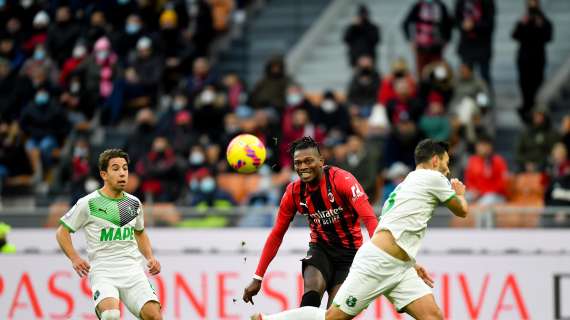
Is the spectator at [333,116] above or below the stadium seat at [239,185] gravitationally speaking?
above

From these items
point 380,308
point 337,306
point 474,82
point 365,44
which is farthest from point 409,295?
point 365,44

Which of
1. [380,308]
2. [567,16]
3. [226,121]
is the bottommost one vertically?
[380,308]

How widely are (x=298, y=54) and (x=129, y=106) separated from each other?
3.25 meters

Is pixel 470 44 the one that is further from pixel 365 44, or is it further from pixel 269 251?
pixel 269 251

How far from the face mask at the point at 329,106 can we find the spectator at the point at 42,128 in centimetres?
473

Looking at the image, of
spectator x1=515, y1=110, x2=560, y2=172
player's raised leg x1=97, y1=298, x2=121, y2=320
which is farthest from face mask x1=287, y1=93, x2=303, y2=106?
player's raised leg x1=97, y1=298, x2=121, y2=320

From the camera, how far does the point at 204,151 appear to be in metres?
18.2

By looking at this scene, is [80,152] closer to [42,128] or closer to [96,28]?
[42,128]

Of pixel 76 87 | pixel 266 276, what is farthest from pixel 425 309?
pixel 76 87

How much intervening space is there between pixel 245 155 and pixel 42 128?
10429mm

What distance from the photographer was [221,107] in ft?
62.2

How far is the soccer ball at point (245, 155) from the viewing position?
10.8m

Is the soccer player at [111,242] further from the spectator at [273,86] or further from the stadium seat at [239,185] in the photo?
the spectator at [273,86]

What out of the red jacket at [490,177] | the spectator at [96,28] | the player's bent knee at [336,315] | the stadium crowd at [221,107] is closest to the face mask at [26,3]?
the stadium crowd at [221,107]
